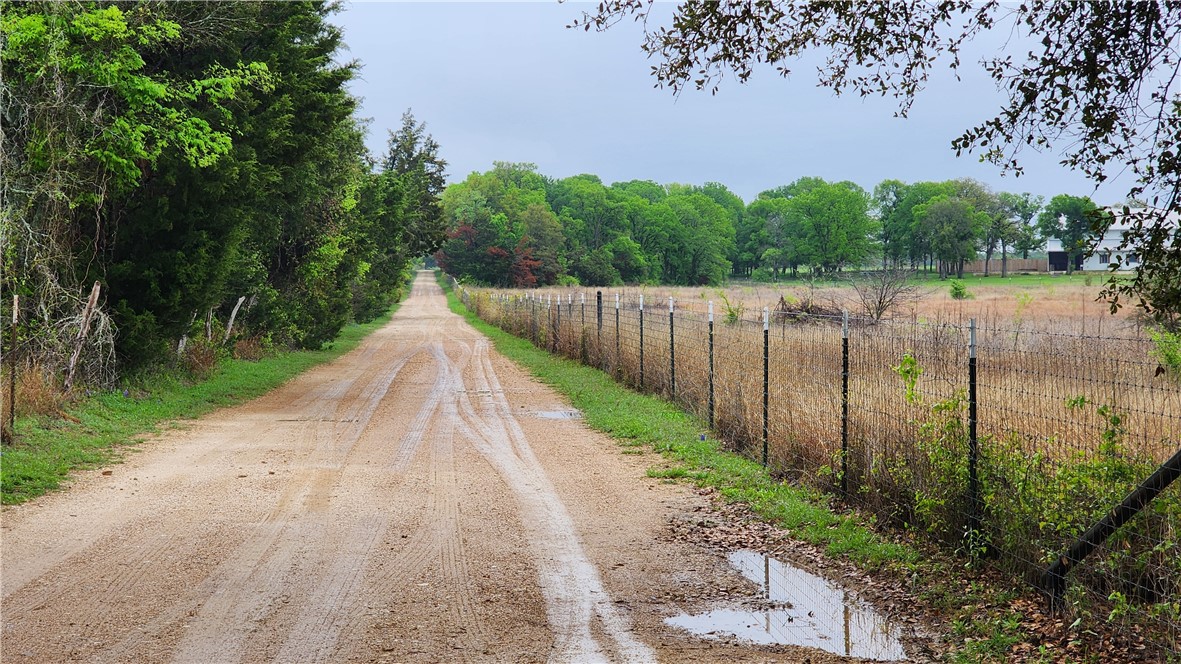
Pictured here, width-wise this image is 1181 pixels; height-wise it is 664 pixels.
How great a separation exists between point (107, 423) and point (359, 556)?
729 cm

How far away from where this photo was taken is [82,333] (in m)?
13.2

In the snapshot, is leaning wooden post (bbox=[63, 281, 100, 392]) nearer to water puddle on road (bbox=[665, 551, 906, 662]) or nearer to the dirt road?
the dirt road

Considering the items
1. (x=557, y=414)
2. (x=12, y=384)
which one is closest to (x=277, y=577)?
(x=12, y=384)

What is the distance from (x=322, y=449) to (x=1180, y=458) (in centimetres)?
907

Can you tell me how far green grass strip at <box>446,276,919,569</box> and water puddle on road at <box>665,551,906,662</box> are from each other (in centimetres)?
63

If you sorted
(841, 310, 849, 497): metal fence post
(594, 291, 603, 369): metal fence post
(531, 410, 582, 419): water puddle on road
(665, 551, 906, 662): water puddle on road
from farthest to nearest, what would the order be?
(594, 291, 603, 369): metal fence post → (531, 410, 582, 419): water puddle on road → (841, 310, 849, 497): metal fence post → (665, 551, 906, 662): water puddle on road

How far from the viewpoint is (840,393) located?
8602 millimetres

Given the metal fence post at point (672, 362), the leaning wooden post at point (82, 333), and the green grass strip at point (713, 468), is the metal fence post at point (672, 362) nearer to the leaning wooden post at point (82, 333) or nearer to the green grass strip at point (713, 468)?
the green grass strip at point (713, 468)

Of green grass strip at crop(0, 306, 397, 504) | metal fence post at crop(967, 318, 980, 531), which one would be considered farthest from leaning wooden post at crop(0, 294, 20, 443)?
metal fence post at crop(967, 318, 980, 531)

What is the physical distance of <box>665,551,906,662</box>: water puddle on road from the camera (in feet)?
17.2

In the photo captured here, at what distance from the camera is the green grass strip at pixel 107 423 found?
912 cm

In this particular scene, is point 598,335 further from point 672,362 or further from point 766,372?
point 766,372

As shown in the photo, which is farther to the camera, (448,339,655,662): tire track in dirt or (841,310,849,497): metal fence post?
(841,310,849,497): metal fence post

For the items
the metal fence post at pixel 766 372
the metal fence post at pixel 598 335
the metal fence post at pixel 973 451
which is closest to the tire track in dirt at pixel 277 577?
the metal fence post at pixel 973 451
